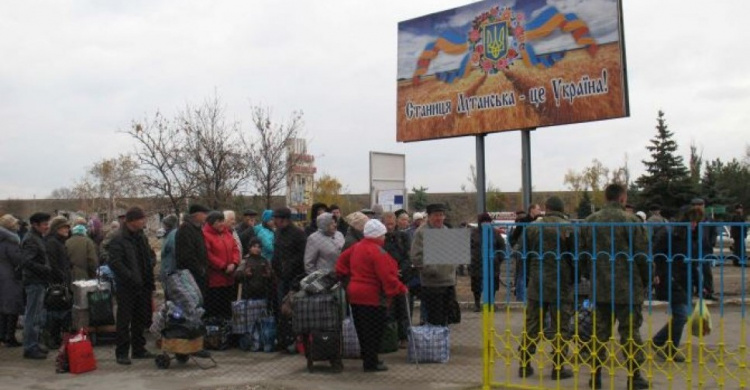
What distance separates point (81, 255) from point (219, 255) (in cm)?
231

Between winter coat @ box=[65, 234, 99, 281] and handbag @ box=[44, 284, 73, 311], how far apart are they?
75 centimetres

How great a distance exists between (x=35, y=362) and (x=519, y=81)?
12.7 meters

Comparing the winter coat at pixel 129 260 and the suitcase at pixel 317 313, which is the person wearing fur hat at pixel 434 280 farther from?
the winter coat at pixel 129 260

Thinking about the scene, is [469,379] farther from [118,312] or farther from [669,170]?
[669,170]

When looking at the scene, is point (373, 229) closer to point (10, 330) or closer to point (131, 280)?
point (131, 280)

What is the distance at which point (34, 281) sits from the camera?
32.0ft

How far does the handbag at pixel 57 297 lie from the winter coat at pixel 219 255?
1.87 metres

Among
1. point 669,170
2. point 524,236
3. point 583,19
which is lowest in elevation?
point 524,236

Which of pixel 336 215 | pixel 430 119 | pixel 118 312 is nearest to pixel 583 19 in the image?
pixel 430 119

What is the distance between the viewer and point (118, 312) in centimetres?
895

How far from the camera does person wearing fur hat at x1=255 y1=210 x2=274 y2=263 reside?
10711mm

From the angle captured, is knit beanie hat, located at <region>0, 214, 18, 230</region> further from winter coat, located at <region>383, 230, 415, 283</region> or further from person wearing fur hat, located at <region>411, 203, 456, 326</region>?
person wearing fur hat, located at <region>411, 203, 456, 326</region>

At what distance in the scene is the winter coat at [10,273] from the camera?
9.90 metres

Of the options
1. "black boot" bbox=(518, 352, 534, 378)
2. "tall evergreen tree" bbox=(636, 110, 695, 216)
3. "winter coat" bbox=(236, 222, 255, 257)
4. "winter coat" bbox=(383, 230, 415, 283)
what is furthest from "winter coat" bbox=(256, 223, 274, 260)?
"tall evergreen tree" bbox=(636, 110, 695, 216)
